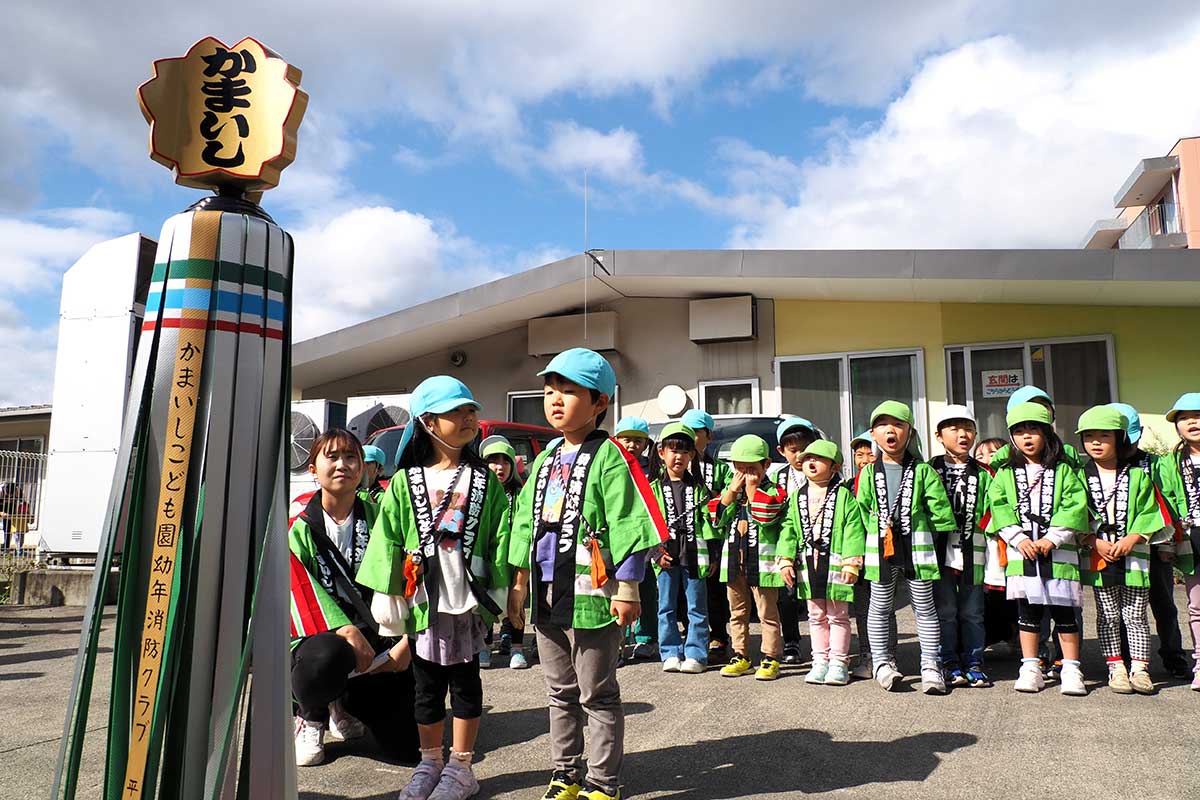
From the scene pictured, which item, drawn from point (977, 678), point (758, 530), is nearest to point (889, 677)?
point (977, 678)

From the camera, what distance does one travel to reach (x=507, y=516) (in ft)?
12.6

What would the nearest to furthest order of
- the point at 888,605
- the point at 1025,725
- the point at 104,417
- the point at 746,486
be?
the point at 1025,725, the point at 888,605, the point at 746,486, the point at 104,417

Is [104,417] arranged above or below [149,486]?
above

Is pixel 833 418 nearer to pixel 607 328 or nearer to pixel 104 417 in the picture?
pixel 607 328

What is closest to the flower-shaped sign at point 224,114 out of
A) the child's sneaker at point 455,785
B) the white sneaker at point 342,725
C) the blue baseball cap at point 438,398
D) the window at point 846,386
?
the blue baseball cap at point 438,398

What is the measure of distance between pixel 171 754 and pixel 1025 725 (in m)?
4.07

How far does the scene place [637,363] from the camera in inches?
531

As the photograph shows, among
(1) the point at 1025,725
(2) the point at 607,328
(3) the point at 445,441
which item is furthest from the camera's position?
(2) the point at 607,328

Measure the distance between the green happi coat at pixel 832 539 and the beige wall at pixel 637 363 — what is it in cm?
669

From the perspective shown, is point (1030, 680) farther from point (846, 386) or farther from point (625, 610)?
point (846, 386)

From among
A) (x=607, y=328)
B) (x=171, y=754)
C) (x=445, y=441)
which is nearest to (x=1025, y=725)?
(x=445, y=441)

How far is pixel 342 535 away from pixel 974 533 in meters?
4.11

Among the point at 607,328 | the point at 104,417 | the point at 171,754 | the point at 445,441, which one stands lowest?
the point at 171,754

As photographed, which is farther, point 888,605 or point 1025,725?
point 888,605
